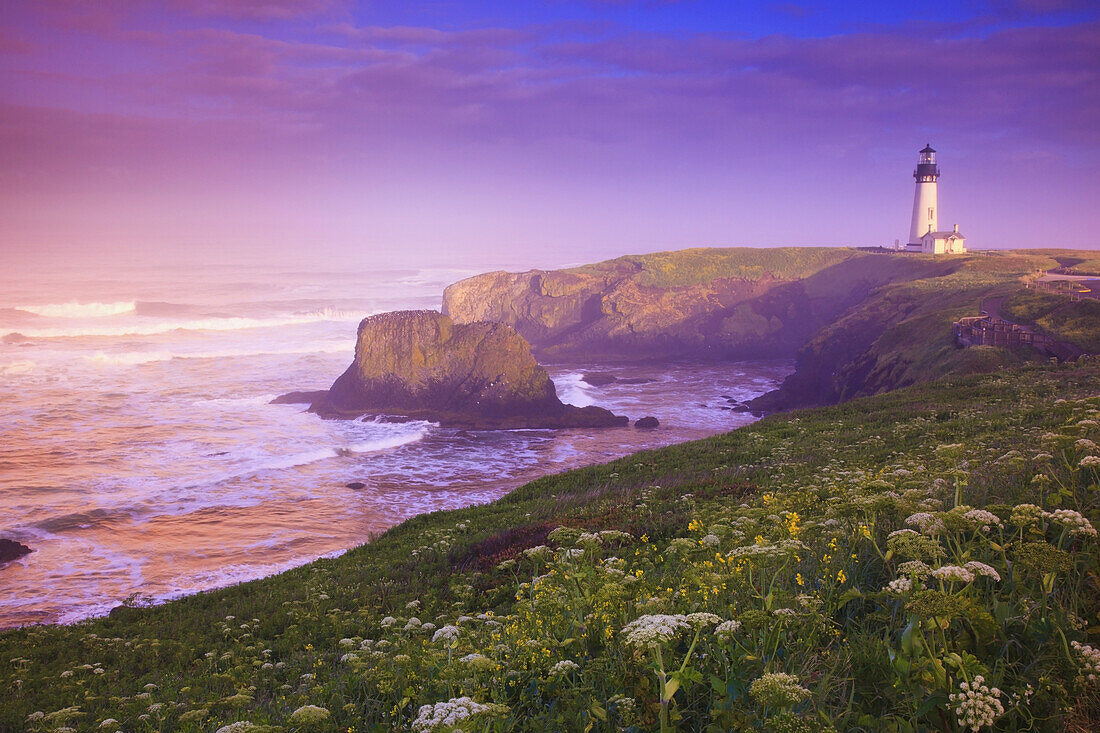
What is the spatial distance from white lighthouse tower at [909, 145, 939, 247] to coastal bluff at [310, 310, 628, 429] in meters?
67.9

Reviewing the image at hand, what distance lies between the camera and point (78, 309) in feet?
275

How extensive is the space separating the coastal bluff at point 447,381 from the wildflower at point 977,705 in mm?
44497

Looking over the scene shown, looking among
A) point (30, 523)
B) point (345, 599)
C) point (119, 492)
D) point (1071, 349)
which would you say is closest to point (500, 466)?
point (119, 492)

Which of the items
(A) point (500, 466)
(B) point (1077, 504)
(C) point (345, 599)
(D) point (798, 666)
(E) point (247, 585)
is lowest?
(A) point (500, 466)

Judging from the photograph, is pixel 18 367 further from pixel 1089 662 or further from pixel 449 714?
pixel 1089 662

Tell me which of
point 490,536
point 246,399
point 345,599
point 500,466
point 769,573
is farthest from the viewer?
point 246,399

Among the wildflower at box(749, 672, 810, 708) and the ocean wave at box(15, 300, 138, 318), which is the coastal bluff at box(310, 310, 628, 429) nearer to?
the wildflower at box(749, 672, 810, 708)

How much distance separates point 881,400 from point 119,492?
Result: 36135 mm

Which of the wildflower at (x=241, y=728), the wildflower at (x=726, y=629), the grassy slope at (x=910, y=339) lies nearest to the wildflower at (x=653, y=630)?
the wildflower at (x=726, y=629)

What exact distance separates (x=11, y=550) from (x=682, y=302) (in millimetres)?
78383

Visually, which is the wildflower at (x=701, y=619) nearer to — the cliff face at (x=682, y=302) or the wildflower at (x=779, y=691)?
the wildflower at (x=779, y=691)

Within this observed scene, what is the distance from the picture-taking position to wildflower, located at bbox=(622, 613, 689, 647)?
2889 millimetres

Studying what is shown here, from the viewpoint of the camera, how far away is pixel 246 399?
2036 inches

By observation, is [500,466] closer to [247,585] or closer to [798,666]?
[247,585]
